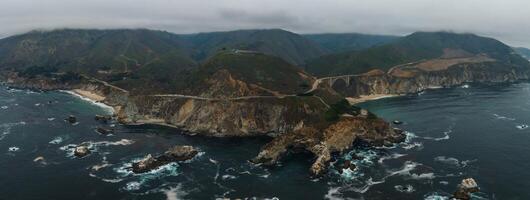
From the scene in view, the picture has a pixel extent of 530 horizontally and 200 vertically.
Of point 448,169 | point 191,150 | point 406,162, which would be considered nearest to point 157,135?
point 191,150

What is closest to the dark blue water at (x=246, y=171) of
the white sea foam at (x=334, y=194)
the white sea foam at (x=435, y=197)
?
the white sea foam at (x=334, y=194)

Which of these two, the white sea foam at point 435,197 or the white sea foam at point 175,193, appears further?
the white sea foam at point 175,193

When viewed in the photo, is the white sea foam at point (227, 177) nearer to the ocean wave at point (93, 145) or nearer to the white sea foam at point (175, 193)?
the white sea foam at point (175, 193)

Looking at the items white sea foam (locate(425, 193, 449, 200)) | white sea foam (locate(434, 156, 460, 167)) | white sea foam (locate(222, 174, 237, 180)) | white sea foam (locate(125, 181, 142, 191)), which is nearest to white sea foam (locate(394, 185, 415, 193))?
white sea foam (locate(425, 193, 449, 200))

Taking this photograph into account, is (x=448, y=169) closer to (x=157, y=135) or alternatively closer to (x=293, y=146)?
(x=293, y=146)

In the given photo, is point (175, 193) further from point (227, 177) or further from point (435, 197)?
point (435, 197)

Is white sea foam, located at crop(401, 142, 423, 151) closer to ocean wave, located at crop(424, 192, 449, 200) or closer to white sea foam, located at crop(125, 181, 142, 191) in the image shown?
ocean wave, located at crop(424, 192, 449, 200)

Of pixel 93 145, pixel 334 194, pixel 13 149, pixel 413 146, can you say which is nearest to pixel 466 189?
pixel 334 194
